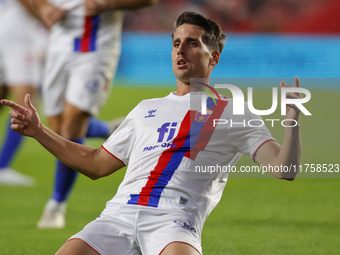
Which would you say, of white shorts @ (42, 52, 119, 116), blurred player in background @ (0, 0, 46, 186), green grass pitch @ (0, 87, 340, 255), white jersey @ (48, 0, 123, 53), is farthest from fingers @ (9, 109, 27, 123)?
blurred player in background @ (0, 0, 46, 186)

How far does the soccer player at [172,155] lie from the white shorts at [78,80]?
2.02 m

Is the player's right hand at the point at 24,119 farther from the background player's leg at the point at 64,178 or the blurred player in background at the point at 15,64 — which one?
the blurred player in background at the point at 15,64

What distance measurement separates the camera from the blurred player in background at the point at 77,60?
4.82 metres

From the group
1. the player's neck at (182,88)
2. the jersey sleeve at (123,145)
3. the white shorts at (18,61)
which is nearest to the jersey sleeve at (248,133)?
the player's neck at (182,88)

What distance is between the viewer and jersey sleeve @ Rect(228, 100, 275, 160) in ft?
8.48

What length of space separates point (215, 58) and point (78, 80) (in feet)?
7.24

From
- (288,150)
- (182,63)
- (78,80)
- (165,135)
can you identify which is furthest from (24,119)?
(78,80)

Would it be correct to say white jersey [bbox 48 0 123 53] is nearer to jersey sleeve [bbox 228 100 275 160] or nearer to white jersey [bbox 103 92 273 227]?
white jersey [bbox 103 92 273 227]

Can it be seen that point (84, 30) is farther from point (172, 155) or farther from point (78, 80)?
point (172, 155)

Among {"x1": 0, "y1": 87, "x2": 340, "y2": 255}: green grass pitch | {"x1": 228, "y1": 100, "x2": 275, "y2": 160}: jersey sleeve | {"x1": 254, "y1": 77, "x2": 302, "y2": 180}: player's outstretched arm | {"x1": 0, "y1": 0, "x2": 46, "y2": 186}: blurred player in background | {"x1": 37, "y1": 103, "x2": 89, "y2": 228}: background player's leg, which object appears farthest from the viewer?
{"x1": 0, "y1": 0, "x2": 46, "y2": 186}: blurred player in background

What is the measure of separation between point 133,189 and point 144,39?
14078 mm

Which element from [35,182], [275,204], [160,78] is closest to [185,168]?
[275,204]

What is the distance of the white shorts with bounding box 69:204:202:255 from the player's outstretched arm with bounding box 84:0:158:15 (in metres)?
2.44

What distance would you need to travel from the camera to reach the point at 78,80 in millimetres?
4895
